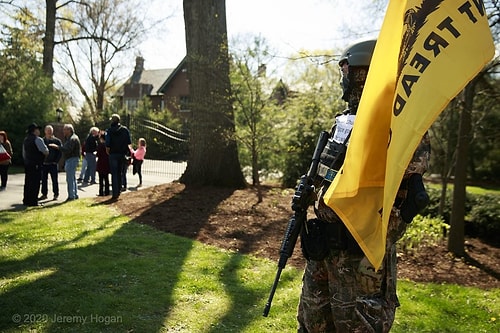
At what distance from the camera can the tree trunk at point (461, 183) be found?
21.5 ft

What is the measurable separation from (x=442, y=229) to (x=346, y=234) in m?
6.21

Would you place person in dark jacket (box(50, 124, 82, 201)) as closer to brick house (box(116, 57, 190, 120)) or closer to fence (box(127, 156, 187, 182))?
fence (box(127, 156, 187, 182))

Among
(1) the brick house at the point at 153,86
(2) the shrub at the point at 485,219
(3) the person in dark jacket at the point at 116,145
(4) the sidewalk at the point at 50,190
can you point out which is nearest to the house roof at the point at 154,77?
(1) the brick house at the point at 153,86

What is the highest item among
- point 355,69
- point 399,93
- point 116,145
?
point 355,69

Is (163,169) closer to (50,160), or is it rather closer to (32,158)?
(50,160)

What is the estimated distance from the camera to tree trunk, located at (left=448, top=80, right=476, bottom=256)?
654cm

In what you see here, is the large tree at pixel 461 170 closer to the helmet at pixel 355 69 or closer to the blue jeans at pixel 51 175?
the helmet at pixel 355 69

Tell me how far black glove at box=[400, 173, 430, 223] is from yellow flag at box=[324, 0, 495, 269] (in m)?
0.13

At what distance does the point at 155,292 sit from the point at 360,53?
3.32m

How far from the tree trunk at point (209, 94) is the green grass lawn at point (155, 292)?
4602 millimetres

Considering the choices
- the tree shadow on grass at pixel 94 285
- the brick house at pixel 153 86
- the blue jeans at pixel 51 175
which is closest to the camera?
the tree shadow on grass at pixel 94 285

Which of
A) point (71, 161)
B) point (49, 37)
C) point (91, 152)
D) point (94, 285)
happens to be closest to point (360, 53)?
point (94, 285)

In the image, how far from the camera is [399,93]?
7.05ft

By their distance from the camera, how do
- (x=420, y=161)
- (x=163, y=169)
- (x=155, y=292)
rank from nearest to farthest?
1. (x=420, y=161)
2. (x=155, y=292)
3. (x=163, y=169)
